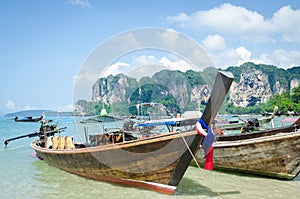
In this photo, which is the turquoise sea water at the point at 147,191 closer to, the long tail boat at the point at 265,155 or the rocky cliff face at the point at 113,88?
the long tail boat at the point at 265,155

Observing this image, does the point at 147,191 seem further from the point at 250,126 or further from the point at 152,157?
the point at 250,126

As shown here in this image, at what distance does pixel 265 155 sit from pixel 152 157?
378 centimetres

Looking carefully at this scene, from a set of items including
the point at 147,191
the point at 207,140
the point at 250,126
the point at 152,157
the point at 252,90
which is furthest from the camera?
the point at 252,90

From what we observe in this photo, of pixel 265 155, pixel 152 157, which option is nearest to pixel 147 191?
pixel 152 157

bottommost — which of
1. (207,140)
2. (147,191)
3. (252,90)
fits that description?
(147,191)

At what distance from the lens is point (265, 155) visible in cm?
893

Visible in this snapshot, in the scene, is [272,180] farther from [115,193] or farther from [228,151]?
[115,193]

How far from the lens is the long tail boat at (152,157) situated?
6.61 meters

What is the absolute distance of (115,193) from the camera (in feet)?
25.5

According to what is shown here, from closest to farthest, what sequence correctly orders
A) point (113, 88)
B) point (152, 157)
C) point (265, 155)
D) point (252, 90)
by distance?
point (152, 157) < point (265, 155) < point (113, 88) < point (252, 90)

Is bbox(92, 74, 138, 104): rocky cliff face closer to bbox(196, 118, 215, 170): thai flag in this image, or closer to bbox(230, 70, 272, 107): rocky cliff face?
bbox(196, 118, 215, 170): thai flag


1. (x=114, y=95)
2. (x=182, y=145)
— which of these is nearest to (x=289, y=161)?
(x=182, y=145)

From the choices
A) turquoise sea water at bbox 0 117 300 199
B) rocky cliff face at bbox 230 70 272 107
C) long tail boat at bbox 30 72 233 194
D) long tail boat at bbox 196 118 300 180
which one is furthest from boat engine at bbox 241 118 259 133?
rocky cliff face at bbox 230 70 272 107

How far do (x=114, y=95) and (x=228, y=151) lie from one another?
11.5 meters
